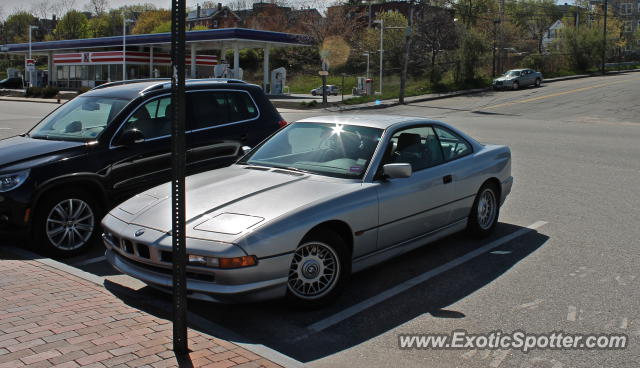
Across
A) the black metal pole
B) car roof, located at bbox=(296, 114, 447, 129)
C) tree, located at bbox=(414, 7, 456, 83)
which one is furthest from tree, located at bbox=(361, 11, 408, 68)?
the black metal pole

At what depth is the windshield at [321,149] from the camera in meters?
5.77

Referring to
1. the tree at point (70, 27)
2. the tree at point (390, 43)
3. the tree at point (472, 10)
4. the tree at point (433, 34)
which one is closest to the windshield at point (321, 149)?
the tree at point (390, 43)

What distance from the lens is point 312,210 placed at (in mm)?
4887

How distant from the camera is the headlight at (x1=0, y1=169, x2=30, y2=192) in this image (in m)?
6.29

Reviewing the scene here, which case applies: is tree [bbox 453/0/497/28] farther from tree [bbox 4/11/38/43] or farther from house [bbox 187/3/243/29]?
tree [bbox 4/11/38/43]

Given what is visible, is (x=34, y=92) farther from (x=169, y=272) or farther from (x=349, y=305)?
(x=349, y=305)

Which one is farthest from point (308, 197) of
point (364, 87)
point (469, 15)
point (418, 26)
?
point (469, 15)

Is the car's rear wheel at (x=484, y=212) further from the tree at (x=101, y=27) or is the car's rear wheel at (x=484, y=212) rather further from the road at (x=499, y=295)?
the tree at (x=101, y=27)

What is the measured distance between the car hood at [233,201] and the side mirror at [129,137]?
4.30 feet

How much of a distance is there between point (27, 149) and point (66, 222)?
951mm

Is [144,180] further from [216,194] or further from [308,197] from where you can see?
[308,197]

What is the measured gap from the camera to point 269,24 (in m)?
92.2

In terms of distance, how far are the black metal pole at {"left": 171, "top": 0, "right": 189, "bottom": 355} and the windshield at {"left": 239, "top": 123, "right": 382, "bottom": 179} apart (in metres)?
2.10

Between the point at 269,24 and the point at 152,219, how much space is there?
297 feet
